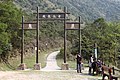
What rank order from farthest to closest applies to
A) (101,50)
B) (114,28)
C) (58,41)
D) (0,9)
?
(58,41) → (114,28) → (101,50) → (0,9)

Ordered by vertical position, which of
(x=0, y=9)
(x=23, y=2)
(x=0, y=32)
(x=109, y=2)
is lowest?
(x=0, y=32)

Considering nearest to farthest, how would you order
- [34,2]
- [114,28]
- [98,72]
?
[98,72], [114,28], [34,2]

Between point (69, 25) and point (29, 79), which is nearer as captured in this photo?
point (29, 79)

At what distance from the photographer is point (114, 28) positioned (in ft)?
175

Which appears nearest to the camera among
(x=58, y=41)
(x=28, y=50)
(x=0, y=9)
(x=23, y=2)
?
→ (x=0, y=9)

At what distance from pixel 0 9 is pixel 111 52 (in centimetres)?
2078

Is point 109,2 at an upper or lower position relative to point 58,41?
upper

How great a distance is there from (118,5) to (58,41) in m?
119

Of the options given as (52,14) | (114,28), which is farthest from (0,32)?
(114,28)

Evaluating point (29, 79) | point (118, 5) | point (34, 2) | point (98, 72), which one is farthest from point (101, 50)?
point (118, 5)

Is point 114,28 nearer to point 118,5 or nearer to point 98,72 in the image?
point 98,72

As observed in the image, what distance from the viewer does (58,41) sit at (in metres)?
74.2

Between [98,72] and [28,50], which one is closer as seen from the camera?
[98,72]

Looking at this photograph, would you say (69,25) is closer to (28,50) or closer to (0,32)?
(0,32)
